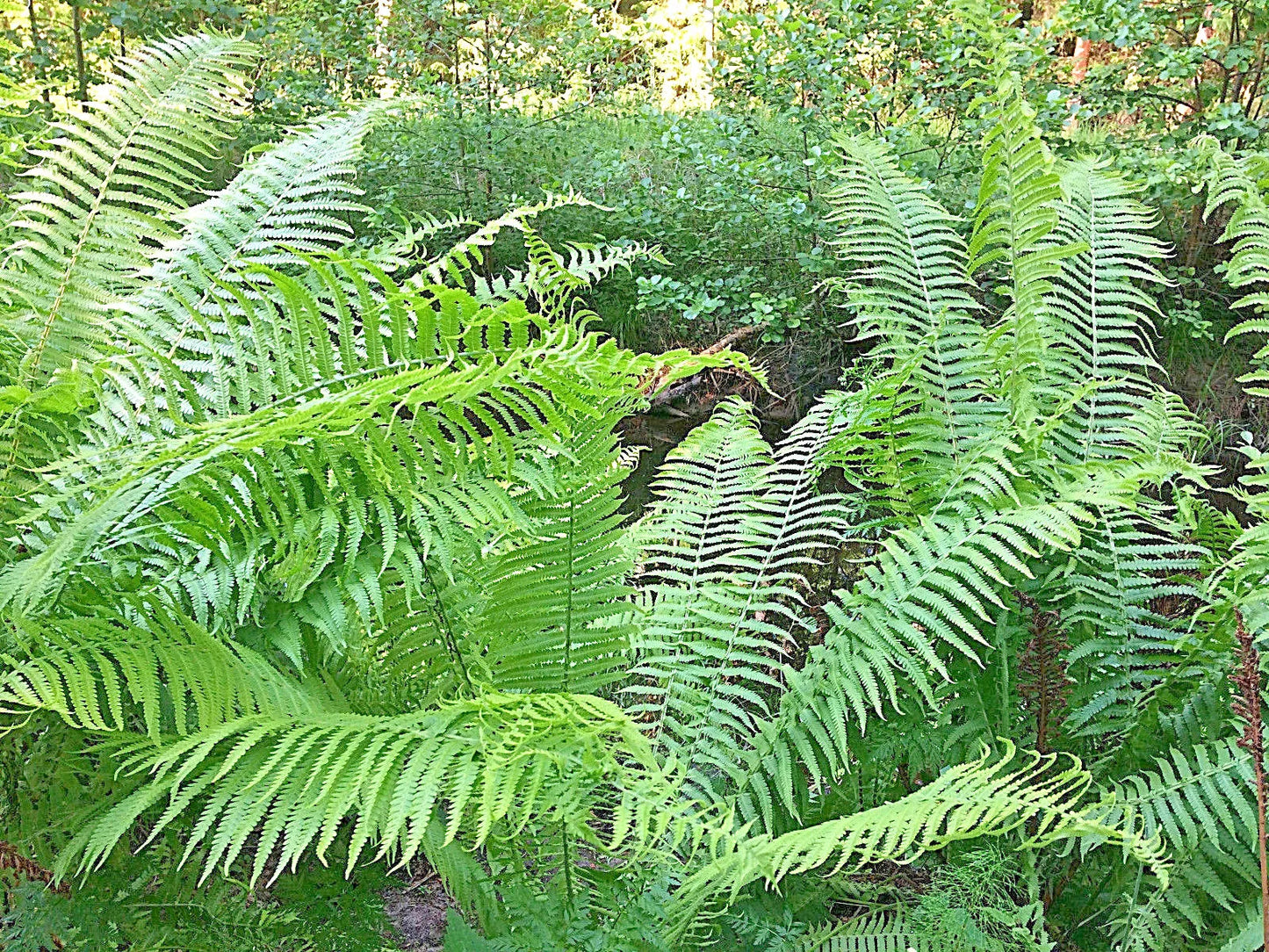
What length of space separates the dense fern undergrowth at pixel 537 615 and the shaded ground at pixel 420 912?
0.25m

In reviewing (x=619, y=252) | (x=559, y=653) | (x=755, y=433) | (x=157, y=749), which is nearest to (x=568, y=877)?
(x=559, y=653)

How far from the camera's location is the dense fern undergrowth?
123 cm

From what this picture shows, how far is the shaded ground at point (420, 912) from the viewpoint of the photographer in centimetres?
210

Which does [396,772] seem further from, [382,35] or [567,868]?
[382,35]

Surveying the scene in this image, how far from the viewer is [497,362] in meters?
1.27

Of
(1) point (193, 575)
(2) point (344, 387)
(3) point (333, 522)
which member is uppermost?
(2) point (344, 387)

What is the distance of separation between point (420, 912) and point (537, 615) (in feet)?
3.08

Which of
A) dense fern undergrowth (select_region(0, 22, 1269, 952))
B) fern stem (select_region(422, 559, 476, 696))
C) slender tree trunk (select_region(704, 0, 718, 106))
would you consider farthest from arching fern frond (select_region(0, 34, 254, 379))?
slender tree trunk (select_region(704, 0, 718, 106))

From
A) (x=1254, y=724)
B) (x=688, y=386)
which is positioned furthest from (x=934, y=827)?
(x=688, y=386)

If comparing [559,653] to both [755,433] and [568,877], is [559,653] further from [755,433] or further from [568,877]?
[755,433]

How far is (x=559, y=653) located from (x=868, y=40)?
132 inches

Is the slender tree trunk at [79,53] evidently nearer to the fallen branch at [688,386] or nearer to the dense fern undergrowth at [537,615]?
the fallen branch at [688,386]

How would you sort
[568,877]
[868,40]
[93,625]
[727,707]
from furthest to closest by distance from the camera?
[868,40] → [727,707] → [568,877] → [93,625]

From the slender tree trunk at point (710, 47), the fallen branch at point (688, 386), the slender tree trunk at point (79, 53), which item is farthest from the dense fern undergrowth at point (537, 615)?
the slender tree trunk at point (79, 53)
